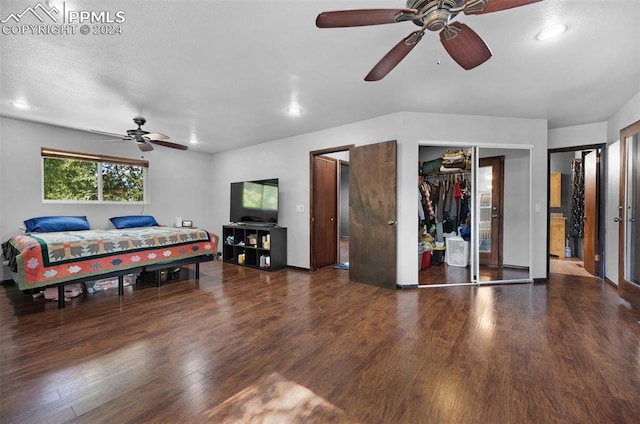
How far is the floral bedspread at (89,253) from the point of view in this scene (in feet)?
9.17

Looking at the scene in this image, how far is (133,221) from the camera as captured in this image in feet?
16.5

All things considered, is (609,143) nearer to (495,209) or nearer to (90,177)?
(495,209)

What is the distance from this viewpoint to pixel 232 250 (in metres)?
5.68

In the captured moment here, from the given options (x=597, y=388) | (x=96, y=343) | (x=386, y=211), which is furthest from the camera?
(x=386, y=211)

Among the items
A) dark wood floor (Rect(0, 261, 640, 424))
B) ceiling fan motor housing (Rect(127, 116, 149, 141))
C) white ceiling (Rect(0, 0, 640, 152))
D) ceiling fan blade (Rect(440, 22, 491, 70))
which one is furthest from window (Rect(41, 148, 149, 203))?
ceiling fan blade (Rect(440, 22, 491, 70))


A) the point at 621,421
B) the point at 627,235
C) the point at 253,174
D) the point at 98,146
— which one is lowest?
the point at 621,421

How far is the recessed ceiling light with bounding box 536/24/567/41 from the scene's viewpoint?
79.7 inches

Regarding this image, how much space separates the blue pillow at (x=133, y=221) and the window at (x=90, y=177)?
0.42 m

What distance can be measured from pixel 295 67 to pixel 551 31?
2057mm

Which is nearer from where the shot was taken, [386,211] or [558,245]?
[386,211]

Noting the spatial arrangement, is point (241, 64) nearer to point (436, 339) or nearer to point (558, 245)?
point (436, 339)

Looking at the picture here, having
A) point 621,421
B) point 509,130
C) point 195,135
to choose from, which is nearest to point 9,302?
point 195,135

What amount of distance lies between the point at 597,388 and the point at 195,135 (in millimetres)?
5792

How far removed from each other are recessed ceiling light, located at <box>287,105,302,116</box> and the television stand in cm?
206
